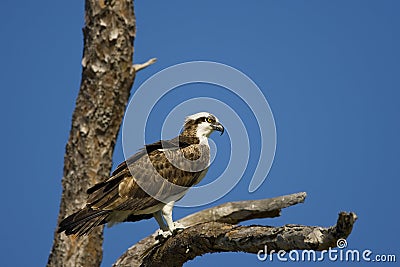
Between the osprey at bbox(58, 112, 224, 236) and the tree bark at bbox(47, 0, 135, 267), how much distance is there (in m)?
1.67

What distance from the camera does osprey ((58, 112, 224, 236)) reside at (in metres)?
6.69

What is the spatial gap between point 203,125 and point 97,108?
1.85 meters

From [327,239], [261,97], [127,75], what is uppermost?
[127,75]

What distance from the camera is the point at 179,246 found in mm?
6320

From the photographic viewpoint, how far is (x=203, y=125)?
7.70 meters

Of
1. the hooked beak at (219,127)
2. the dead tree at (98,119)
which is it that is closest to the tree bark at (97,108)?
the dead tree at (98,119)

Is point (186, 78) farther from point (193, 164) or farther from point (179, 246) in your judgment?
point (179, 246)

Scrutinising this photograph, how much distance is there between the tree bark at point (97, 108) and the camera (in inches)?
344

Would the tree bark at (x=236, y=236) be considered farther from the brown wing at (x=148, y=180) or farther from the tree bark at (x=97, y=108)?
the tree bark at (x=97, y=108)

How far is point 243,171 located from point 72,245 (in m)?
3.14

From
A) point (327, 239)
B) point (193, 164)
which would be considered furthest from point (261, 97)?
point (327, 239)

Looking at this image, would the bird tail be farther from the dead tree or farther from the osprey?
the dead tree

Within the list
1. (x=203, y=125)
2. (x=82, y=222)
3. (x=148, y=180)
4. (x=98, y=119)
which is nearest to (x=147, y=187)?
(x=148, y=180)

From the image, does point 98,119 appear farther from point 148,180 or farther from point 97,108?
point 148,180
